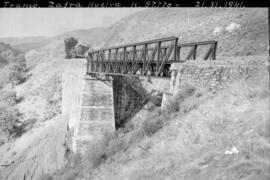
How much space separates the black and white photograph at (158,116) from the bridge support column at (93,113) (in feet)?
0.29

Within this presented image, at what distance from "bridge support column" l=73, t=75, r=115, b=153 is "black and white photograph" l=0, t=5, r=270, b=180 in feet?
0.29

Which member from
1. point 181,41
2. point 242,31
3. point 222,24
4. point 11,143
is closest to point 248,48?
point 242,31

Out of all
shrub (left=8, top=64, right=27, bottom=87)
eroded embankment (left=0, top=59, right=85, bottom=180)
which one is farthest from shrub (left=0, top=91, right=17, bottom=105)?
eroded embankment (left=0, top=59, right=85, bottom=180)

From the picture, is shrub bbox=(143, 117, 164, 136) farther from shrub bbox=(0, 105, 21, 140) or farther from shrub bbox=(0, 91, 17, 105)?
shrub bbox=(0, 91, 17, 105)

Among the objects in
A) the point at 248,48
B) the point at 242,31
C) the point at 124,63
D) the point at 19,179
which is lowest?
the point at 19,179

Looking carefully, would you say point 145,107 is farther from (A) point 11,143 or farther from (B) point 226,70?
(A) point 11,143

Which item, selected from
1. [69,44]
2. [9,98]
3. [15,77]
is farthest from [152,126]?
[69,44]

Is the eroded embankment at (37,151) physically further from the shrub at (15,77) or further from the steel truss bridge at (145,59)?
the shrub at (15,77)

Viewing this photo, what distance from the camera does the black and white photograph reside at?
5652mm

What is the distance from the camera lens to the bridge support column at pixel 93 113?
16906 mm

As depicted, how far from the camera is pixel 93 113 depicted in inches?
696

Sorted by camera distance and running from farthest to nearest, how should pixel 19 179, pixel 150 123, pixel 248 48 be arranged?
pixel 248 48 < pixel 19 179 < pixel 150 123

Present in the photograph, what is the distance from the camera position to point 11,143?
24062mm

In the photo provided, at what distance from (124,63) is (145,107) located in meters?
8.53
